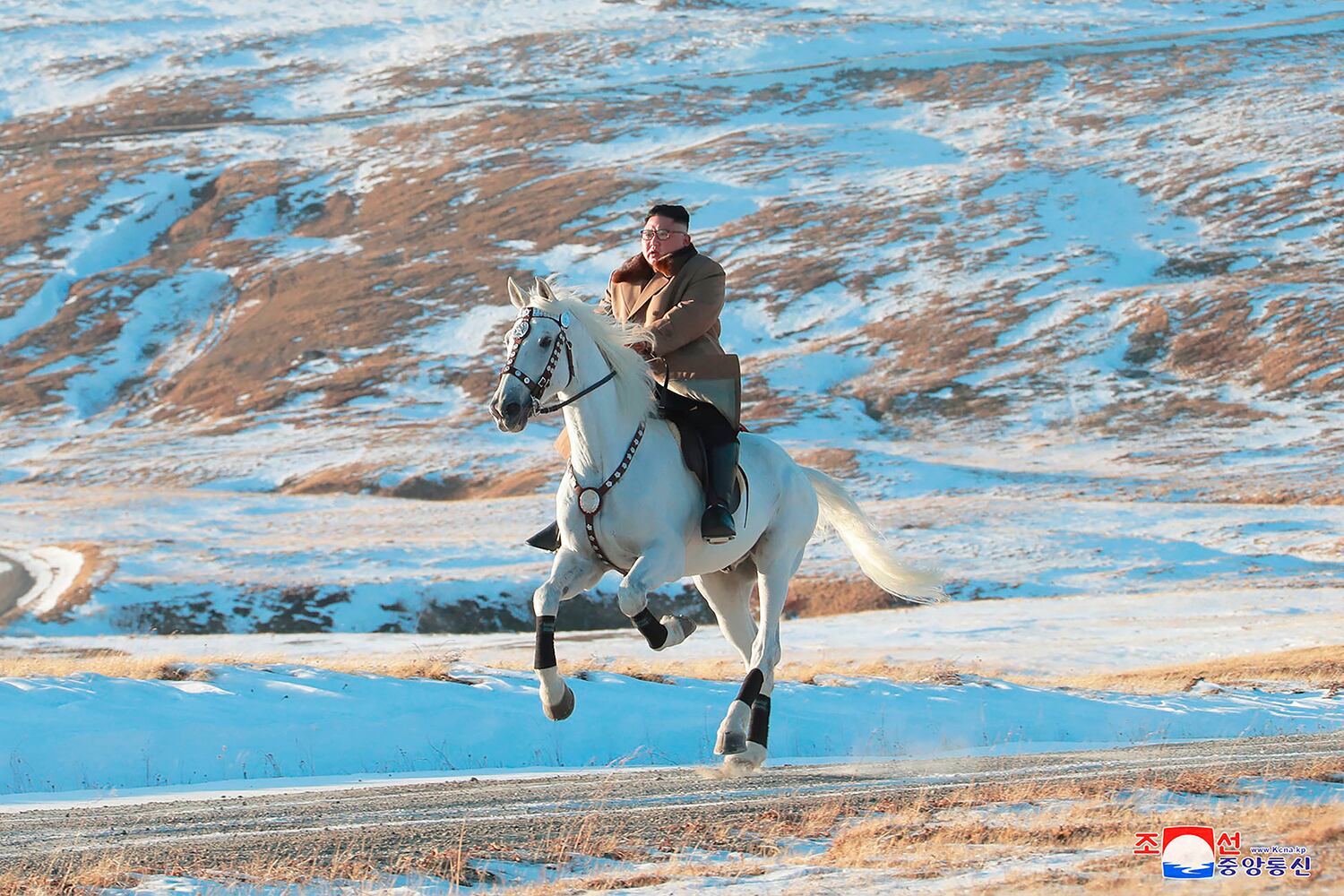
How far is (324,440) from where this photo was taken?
75000 millimetres

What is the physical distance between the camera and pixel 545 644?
11320 mm

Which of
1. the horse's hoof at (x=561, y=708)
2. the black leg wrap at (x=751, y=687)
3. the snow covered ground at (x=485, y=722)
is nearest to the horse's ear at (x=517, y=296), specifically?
the horse's hoof at (x=561, y=708)

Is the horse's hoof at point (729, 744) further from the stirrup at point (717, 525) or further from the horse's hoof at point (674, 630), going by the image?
the stirrup at point (717, 525)

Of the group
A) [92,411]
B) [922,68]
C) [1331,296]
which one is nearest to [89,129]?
[92,411]

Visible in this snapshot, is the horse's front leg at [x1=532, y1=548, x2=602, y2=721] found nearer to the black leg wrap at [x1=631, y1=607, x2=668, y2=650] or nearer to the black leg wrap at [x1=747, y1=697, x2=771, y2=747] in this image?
the black leg wrap at [x1=631, y1=607, x2=668, y2=650]

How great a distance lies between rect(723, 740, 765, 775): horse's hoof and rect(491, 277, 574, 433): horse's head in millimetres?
3240

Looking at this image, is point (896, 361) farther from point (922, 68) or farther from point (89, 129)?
point (89, 129)

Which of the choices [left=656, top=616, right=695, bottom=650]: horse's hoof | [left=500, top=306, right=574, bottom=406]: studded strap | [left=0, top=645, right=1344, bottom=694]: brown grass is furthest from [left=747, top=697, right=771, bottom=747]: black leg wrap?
[left=0, top=645, right=1344, bottom=694]: brown grass

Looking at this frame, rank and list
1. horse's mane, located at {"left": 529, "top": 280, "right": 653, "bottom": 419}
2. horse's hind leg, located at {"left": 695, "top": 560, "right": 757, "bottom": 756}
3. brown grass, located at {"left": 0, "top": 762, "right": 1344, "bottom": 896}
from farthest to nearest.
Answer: horse's hind leg, located at {"left": 695, "top": 560, "right": 757, "bottom": 756}
horse's mane, located at {"left": 529, "top": 280, "right": 653, "bottom": 419}
brown grass, located at {"left": 0, "top": 762, "right": 1344, "bottom": 896}

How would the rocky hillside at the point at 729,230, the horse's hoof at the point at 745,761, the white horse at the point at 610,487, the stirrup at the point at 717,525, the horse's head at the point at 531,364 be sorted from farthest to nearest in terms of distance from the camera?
the rocky hillside at the point at 729,230 < the horse's hoof at the point at 745,761 < the stirrup at the point at 717,525 < the white horse at the point at 610,487 < the horse's head at the point at 531,364

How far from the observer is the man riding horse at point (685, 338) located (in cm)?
1248

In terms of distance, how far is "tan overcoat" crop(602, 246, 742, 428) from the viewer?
12617 mm

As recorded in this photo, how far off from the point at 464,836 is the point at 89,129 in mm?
140946

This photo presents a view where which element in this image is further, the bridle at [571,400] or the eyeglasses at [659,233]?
the eyeglasses at [659,233]
